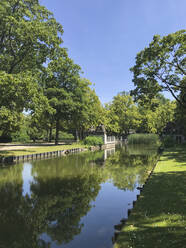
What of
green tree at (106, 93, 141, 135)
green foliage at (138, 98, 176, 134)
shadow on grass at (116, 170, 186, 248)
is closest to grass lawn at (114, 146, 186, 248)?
shadow on grass at (116, 170, 186, 248)

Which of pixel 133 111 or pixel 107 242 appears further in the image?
pixel 133 111

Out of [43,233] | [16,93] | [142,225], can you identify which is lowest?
[43,233]

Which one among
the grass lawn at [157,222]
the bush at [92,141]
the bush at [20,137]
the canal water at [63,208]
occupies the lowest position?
the canal water at [63,208]

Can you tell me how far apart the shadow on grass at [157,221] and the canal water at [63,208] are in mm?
1110

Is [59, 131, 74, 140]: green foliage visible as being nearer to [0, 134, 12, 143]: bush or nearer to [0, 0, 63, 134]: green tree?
[0, 134, 12, 143]: bush

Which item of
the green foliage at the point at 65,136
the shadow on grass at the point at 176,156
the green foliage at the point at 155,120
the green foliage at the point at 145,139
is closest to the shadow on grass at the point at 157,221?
the shadow on grass at the point at 176,156

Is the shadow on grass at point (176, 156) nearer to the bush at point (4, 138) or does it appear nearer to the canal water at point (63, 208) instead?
the canal water at point (63, 208)

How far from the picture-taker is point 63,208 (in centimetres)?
908

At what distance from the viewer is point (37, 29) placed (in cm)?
2164

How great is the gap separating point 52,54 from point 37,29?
13.1 ft

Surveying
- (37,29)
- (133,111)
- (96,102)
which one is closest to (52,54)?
(37,29)

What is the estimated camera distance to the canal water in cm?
643

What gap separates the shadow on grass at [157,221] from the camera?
189 inches

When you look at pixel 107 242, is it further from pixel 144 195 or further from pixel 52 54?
pixel 52 54
